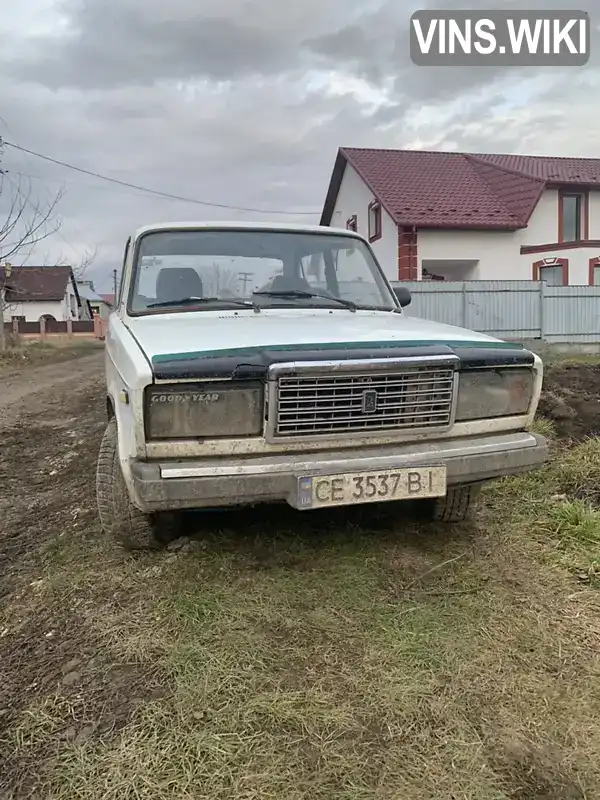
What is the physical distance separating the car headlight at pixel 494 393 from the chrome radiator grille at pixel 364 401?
109 millimetres

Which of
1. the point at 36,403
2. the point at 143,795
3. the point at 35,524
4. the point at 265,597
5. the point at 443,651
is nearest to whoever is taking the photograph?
the point at 143,795

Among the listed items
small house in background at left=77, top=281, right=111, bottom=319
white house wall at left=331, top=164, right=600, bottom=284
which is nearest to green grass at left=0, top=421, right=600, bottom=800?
white house wall at left=331, top=164, right=600, bottom=284

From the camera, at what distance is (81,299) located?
65.9 metres

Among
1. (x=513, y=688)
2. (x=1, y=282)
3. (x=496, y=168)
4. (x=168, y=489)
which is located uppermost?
(x=496, y=168)

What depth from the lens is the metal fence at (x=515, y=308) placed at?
1553 centimetres

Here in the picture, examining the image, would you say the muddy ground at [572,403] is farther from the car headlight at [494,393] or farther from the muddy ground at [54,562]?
the car headlight at [494,393]

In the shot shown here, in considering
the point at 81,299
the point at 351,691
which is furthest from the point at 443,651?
the point at 81,299

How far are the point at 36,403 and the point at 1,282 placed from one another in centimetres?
1258

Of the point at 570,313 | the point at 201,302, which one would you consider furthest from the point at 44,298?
the point at 201,302

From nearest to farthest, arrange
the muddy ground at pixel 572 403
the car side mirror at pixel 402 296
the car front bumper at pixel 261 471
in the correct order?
the car front bumper at pixel 261 471 → the car side mirror at pixel 402 296 → the muddy ground at pixel 572 403

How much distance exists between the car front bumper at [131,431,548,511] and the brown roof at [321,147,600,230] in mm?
16612

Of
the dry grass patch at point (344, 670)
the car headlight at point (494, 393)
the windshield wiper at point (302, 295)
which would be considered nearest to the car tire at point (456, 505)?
the dry grass patch at point (344, 670)

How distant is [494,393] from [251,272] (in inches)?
67.4

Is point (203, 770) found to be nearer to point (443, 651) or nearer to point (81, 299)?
point (443, 651)
